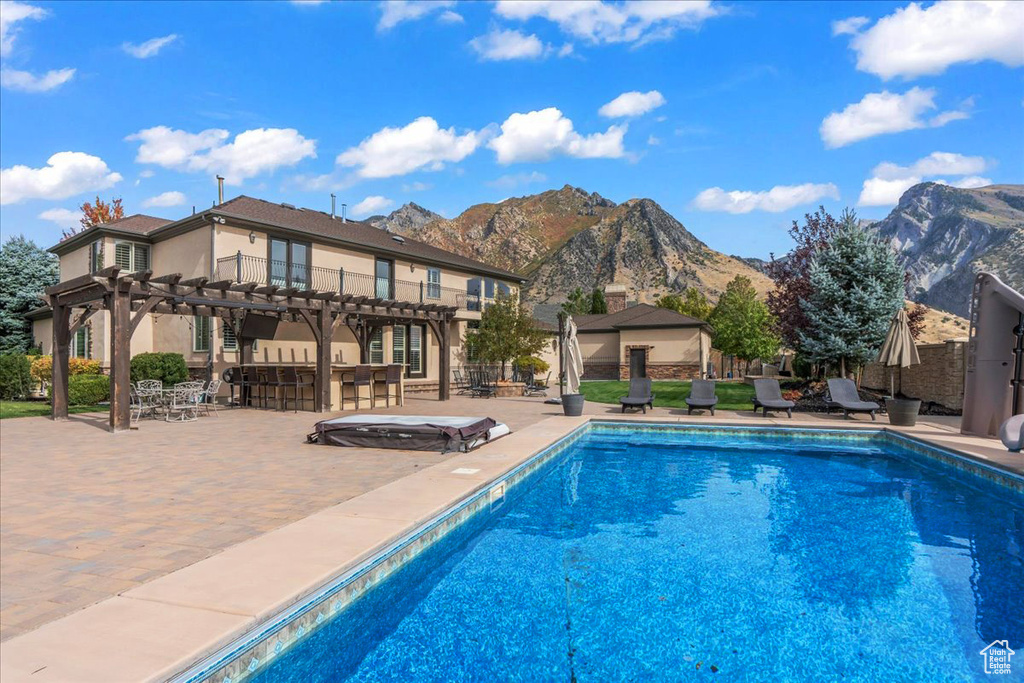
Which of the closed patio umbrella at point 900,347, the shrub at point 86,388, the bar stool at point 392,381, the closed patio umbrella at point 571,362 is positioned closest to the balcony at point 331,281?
the bar stool at point 392,381

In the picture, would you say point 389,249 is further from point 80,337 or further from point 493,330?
point 80,337

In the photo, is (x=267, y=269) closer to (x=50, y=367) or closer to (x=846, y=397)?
(x=50, y=367)

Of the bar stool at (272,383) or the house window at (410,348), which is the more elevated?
the house window at (410,348)

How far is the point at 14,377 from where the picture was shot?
1900 cm

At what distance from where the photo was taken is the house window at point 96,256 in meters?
19.0

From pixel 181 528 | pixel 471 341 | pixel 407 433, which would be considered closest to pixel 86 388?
pixel 471 341

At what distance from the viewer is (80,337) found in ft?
69.0

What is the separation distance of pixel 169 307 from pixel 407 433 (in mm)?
10056

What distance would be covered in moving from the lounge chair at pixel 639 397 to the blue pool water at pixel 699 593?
689 centimetres

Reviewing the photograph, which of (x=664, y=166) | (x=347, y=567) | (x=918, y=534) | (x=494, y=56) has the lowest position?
(x=918, y=534)

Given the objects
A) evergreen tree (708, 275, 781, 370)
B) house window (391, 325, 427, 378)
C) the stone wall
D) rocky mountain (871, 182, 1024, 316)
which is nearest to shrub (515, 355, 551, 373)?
house window (391, 325, 427, 378)

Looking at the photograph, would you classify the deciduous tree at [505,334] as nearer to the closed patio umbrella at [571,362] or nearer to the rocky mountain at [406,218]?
the closed patio umbrella at [571,362]

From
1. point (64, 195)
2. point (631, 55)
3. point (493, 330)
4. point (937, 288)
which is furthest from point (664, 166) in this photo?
point (937, 288)

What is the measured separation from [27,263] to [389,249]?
19.6 m
